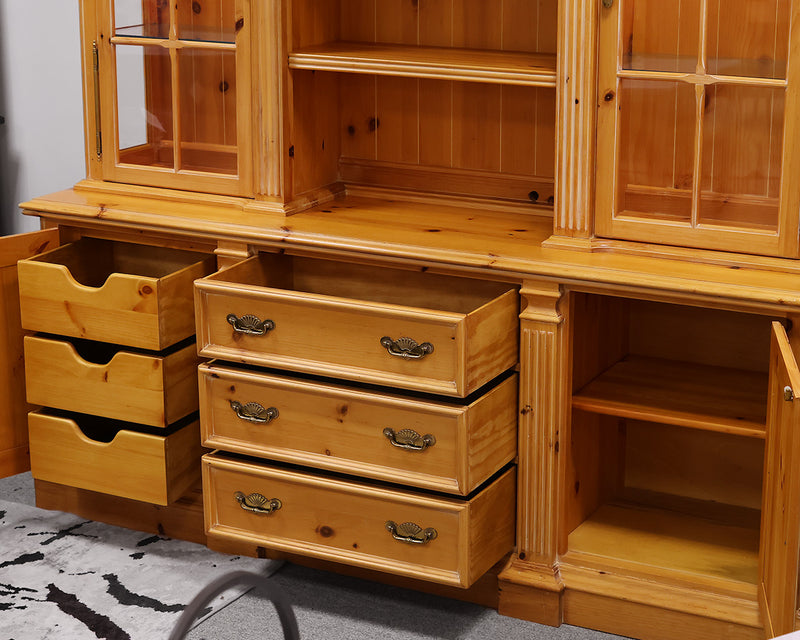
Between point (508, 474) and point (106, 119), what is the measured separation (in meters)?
1.23

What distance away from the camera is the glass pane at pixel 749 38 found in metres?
2.10

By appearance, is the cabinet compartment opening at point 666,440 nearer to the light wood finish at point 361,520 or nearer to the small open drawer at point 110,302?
the light wood finish at point 361,520

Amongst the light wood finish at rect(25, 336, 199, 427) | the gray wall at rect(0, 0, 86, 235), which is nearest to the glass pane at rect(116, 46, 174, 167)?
the light wood finish at rect(25, 336, 199, 427)

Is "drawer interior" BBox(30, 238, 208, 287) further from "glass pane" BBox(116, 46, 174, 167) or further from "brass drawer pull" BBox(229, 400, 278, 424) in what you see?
"brass drawer pull" BBox(229, 400, 278, 424)

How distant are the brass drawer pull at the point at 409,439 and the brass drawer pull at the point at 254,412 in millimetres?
245

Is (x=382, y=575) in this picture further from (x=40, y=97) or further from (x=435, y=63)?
(x=40, y=97)

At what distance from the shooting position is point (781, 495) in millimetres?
1978

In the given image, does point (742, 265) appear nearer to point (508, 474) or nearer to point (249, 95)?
point (508, 474)

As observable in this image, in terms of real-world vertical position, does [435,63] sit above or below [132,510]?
above

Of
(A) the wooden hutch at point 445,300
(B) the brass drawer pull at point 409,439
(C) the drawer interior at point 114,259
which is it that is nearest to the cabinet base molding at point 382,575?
(A) the wooden hutch at point 445,300

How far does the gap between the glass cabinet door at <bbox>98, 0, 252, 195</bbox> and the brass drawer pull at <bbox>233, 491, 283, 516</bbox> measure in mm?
665

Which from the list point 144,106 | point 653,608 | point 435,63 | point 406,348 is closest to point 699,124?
point 435,63

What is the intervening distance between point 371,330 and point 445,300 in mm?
306

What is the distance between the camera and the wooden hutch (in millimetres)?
2199
